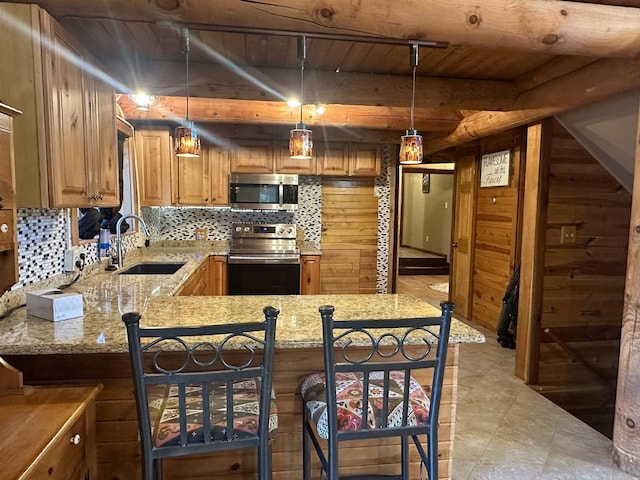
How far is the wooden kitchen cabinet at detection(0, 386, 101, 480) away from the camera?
1.02m

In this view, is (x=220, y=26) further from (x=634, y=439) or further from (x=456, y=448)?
(x=634, y=439)

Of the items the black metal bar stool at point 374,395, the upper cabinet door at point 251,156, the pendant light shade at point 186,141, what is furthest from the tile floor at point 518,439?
the upper cabinet door at point 251,156

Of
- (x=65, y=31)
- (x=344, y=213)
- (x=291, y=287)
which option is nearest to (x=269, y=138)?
(x=344, y=213)

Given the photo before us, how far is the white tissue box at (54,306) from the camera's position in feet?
5.64

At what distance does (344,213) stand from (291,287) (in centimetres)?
132

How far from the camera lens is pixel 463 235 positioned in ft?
16.8

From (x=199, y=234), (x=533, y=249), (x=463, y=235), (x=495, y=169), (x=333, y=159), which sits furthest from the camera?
(x=463, y=235)

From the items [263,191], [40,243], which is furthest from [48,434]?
[263,191]

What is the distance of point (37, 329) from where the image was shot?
1606mm

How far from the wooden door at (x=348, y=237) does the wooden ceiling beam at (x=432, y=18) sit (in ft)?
10.7

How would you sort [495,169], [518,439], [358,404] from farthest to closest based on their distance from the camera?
[495,169]
[518,439]
[358,404]

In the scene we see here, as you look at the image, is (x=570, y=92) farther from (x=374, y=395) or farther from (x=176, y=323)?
(x=176, y=323)

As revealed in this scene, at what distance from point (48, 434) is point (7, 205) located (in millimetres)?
712

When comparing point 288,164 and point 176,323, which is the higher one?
point 288,164
